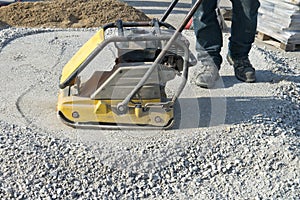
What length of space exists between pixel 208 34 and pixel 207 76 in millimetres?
432

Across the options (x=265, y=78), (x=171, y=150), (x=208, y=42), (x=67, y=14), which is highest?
(x=208, y=42)

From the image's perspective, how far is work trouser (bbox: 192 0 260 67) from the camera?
14.6ft

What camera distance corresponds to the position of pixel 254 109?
13.4 feet

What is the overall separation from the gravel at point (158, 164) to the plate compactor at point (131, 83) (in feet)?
0.43

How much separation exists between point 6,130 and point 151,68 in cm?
122

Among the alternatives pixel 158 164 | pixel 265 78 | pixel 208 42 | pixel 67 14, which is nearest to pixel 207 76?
pixel 208 42

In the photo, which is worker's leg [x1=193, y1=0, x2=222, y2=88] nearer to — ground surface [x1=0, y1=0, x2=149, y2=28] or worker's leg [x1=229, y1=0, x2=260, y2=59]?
worker's leg [x1=229, y1=0, x2=260, y2=59]

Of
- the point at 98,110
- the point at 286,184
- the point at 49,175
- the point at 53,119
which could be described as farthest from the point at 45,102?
the point at 286,184

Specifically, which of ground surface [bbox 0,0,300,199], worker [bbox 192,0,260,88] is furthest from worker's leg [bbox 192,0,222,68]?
ground surface [bbox 0,0,300,199]

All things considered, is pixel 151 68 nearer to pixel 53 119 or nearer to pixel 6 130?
pixel 53 119

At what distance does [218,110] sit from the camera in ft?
13.3

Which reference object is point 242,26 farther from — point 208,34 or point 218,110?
point 218,110

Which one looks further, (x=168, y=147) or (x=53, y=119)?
(x=53, y=119)

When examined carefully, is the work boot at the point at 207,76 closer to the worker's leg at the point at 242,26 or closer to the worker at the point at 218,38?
the worker at the point at 218,38
